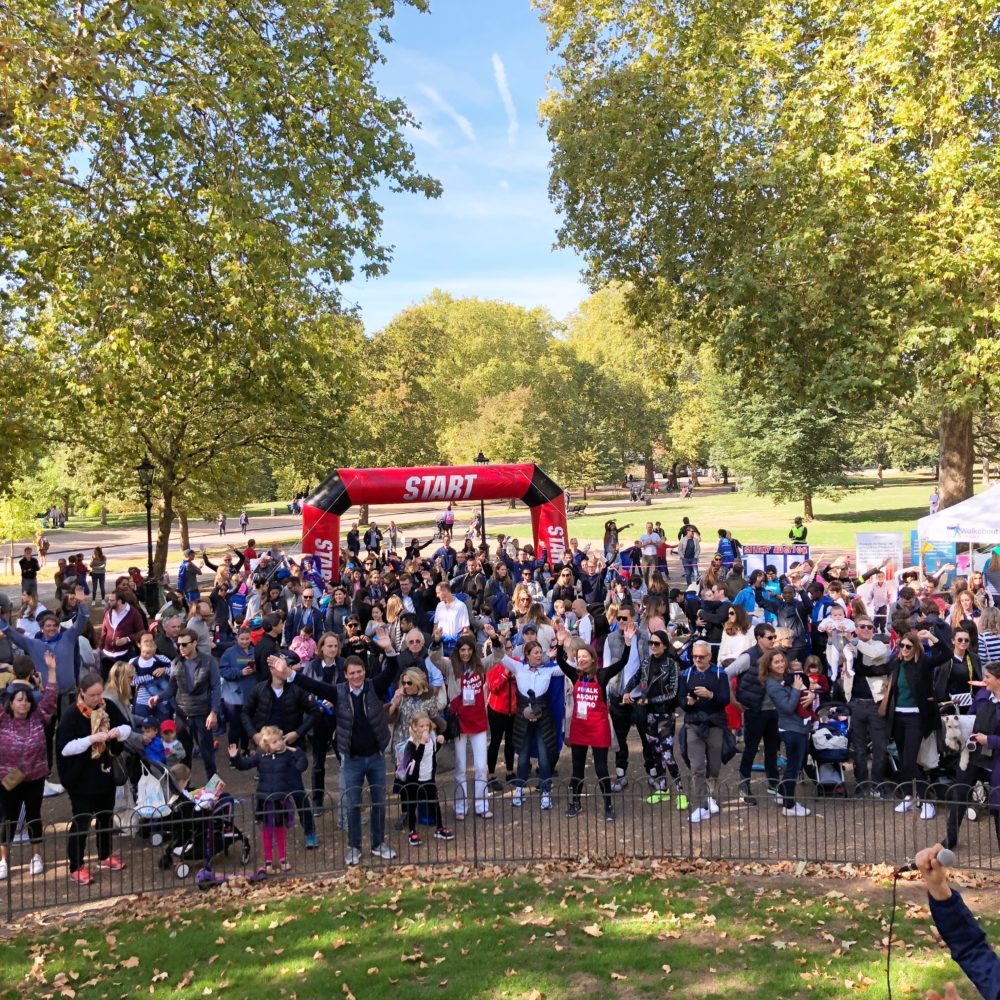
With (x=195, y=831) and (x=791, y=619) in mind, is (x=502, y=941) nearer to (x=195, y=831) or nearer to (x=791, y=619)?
(x=195, y=831)

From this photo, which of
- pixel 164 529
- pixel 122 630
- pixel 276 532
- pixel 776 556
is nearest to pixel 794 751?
pixel 122 630

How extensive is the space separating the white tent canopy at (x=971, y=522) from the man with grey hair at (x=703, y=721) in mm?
9654

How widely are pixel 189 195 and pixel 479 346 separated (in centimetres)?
6227

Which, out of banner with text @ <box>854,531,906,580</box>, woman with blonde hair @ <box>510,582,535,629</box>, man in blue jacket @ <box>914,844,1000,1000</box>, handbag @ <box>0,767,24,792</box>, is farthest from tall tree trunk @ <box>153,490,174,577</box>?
man in blue jacket @ <box>914,844,1000,1000</box>

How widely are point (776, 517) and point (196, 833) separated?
44.0 metres

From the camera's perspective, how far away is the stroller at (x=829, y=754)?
8.87 m

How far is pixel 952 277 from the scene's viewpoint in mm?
17938

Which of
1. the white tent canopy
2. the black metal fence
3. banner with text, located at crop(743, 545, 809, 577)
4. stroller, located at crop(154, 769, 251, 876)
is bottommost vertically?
the black metal fence

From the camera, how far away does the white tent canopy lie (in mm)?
15844

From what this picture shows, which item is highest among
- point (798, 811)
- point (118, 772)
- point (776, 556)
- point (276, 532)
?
point (276, 532)


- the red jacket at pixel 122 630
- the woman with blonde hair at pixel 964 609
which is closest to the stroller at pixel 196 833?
the red jacket at pixel 122 630

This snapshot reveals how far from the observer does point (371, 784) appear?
805 cm

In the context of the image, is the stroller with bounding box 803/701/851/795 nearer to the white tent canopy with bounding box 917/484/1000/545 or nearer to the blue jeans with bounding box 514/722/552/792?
the blue jeans with bounding box 514/722/552/792

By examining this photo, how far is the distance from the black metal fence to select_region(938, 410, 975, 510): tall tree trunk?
593 inches
